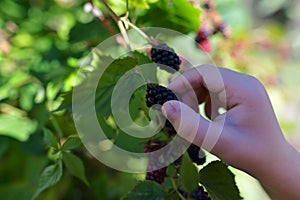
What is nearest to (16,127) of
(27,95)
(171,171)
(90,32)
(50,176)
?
(27,95)

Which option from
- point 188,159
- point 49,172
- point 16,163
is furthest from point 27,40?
point 188,159

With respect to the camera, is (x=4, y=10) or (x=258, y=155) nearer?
(x=258, y=155)

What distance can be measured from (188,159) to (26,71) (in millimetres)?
606

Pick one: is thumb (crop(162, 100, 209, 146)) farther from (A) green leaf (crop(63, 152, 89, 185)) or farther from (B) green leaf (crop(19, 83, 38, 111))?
(B) green leaf (crop(19, 83, 38, 111))

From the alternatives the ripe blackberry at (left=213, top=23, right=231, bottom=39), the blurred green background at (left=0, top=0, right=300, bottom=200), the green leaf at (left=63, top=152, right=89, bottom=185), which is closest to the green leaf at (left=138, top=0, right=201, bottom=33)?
the blurred green background at (left=0, top=0, right=300, bottom=200)

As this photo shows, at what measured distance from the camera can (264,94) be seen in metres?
0.63

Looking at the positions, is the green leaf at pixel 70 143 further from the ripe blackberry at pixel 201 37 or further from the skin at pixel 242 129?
the ripe blackberry at pixel 201 37

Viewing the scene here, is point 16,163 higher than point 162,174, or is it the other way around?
point 162,174

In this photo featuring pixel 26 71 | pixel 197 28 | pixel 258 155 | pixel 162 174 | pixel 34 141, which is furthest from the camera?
pixel 26 71

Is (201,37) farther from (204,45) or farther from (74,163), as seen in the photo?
(74,163)

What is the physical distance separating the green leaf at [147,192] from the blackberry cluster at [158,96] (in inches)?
3.7

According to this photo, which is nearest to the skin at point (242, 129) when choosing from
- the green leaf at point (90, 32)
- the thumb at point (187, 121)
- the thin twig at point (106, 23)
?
the thumb at point (187, 121)

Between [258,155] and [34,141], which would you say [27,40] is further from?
[258,155]

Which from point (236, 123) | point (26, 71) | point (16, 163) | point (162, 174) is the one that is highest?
A: point (236, 123)
